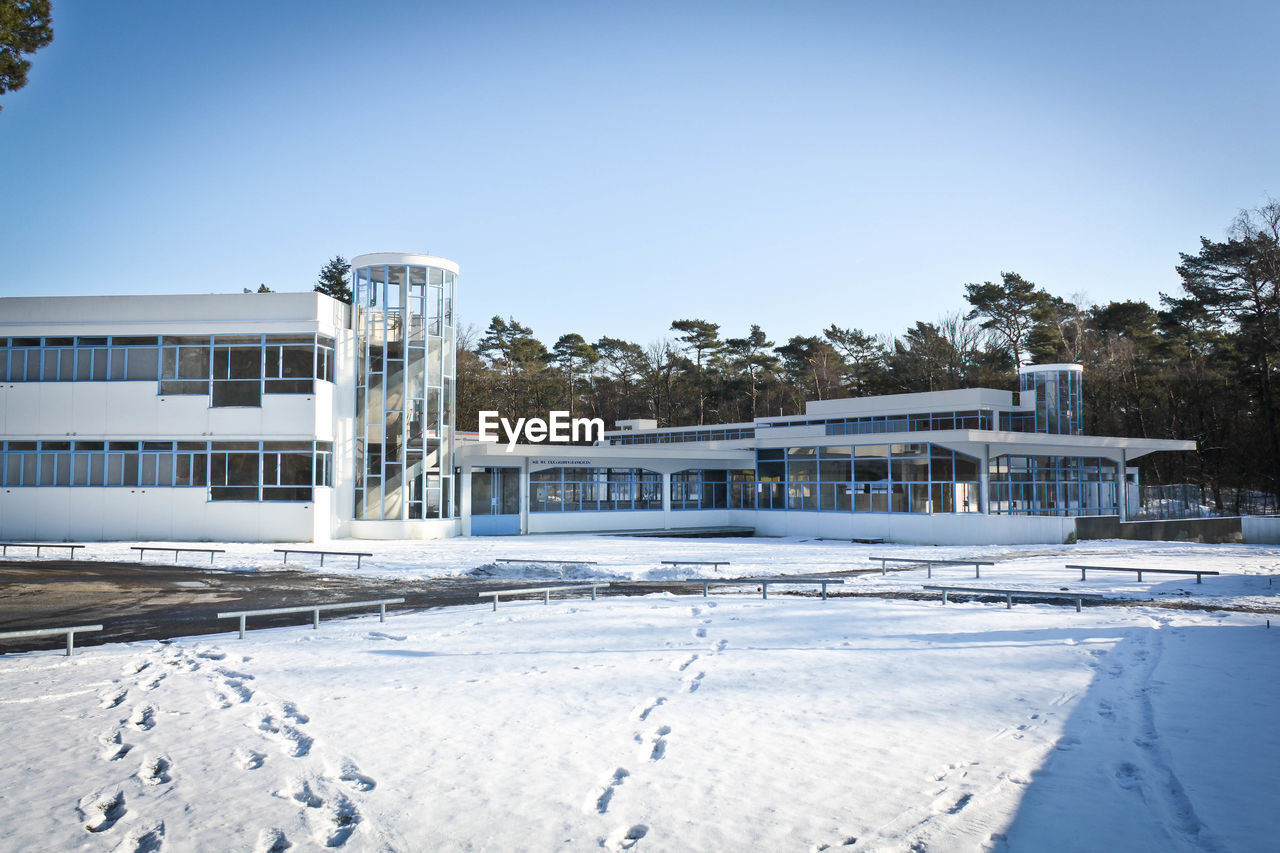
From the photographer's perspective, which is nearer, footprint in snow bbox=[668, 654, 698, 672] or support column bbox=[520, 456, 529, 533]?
footprint in snow bbox=[668, 654, 698, 672]

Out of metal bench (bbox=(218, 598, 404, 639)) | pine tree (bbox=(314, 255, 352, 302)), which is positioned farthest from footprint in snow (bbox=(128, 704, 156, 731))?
pine tree (bbox=(314, 255, 352, 302))

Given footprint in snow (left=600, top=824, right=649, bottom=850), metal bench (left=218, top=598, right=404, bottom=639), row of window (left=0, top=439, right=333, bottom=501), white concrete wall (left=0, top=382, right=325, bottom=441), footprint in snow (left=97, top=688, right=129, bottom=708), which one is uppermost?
white concrete wall (left=0, top=382, right=325, bottom=441)

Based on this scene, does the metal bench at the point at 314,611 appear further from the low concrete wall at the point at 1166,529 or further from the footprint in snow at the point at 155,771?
the low concrete wall at the point at 1166,529

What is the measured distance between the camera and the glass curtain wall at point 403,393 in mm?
31625

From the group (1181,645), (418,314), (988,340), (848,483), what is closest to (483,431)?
(418,314)

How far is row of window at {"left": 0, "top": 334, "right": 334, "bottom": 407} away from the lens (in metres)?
29.5

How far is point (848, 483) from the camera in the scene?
36156 millimetres

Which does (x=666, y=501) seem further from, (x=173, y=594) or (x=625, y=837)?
(x=625, y=837)

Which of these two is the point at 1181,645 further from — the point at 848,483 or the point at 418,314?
the point at 418,314

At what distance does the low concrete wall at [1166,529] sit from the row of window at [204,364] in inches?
1154

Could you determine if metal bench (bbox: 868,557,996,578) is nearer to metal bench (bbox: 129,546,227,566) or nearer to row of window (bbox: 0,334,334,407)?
metal bench (bbox: 129,546,227,566)

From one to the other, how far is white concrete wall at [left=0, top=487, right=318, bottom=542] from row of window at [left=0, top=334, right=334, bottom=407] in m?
3.54

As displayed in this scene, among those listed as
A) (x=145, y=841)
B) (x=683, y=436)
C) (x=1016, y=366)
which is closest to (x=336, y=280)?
(x=683, y=436)

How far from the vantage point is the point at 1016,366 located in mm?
54812
